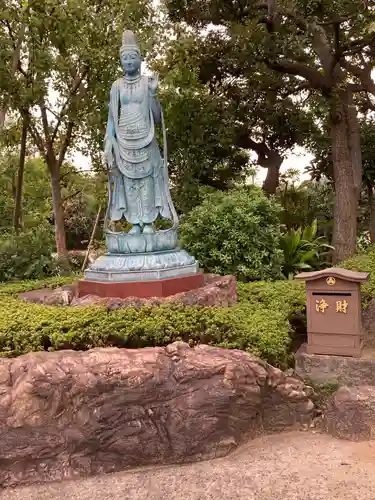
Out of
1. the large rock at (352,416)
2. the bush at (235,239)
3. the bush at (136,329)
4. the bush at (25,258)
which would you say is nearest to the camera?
the large rock at (352,416)

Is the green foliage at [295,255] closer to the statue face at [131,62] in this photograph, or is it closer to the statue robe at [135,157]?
the statue robe at [135,157]

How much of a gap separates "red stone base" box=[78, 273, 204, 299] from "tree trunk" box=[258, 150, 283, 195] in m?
6.59

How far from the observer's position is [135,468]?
139 inches

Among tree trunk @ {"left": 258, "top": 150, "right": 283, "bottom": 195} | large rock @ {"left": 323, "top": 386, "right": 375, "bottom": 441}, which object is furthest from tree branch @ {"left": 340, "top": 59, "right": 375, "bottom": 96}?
large rock @ {"left": 323, "top": 386, "right": 375, "bottom": 441}

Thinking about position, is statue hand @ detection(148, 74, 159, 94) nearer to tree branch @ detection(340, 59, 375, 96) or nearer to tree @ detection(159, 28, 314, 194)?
tree @ detection(159, 28, 314, 194)

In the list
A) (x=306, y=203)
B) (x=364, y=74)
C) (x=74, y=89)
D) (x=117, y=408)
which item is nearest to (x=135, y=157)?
(x=117, y=408)

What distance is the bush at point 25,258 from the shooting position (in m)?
7.69

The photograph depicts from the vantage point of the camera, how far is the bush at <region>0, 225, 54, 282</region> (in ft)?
25.2

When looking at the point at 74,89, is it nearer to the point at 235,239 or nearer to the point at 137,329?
the point at 235,239

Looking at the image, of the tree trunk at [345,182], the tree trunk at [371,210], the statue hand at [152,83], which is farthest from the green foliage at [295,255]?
the tree trunk at [371,210]

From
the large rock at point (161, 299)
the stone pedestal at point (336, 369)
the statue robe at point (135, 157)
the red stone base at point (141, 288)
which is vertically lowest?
the stone pedestal at point (336, 369)

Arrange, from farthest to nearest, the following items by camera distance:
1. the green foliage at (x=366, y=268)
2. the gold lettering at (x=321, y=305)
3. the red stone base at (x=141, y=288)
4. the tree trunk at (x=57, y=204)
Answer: the tree trunk at (x=57, y=204) → the green foliage at (x=366, y=268) → the red stone base at (x=141, y=288) → the gold lettering at (x=321, y=305)

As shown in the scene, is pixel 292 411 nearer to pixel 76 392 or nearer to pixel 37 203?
pixel 76 392

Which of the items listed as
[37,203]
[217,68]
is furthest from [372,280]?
[37,203]
